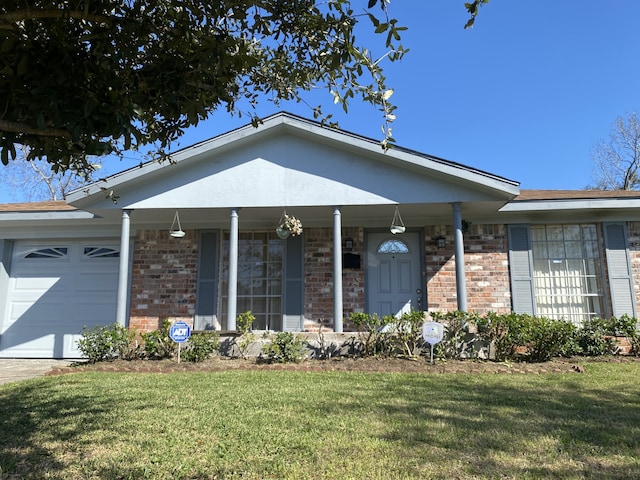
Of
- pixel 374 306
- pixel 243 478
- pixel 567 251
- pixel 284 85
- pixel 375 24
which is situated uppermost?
pixel 284 85

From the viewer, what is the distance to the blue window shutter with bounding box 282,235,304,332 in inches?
367

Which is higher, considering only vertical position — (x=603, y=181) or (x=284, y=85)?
(x=603, y=181)

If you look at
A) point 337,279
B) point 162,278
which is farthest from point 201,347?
point 162,278

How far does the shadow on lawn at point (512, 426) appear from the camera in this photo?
2.91 meters

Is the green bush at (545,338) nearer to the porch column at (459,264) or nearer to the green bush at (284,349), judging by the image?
the porch column at (459,264)

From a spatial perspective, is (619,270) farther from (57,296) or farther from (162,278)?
(57,296)

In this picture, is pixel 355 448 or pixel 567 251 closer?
pixel 355 448

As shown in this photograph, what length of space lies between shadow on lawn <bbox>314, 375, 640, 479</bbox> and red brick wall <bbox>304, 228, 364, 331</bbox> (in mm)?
3775

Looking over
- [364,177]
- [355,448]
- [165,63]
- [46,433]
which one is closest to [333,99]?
[165,63]

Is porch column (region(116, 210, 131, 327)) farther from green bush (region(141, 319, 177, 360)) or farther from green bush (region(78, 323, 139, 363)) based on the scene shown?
green bush (region(141, 319, 177, 360))

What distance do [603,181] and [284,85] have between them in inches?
1118

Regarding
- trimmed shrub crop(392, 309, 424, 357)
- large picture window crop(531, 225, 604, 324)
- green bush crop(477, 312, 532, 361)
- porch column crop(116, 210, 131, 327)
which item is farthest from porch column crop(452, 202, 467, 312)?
porch column crop(116, 210, 131, 327)

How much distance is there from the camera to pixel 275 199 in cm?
837

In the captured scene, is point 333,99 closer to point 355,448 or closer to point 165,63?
point 165,63
